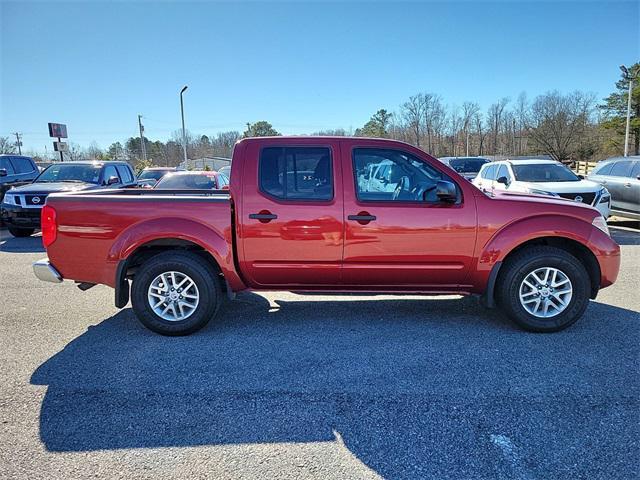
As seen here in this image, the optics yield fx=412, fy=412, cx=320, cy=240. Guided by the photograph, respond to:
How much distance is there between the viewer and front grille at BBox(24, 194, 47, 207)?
9.68 metres

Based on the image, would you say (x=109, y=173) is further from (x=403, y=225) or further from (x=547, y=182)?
(x=547, y=182)

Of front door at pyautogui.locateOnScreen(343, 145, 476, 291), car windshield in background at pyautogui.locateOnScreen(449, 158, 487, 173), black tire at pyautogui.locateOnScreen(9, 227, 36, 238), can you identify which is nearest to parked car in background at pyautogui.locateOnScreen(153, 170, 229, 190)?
black tire at pyautogui.locateOnScreen(9, 227, 36, 238)

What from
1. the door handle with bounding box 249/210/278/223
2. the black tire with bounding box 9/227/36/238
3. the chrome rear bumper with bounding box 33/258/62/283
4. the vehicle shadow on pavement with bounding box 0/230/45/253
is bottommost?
the vehicle shadow on pavement with bounding box 0/230/45/253

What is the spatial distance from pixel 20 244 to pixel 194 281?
25.9 feet

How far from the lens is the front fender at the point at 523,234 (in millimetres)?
3967

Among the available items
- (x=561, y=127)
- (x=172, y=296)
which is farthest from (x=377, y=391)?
(x=561, y=127)

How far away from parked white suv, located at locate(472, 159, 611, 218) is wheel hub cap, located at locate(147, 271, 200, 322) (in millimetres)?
6538

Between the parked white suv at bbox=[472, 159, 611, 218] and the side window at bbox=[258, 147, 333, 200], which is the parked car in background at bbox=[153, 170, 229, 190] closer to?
the side window at bbox=[258, 147, 333, 200]

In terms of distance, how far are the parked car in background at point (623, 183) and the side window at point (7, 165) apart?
689 inches

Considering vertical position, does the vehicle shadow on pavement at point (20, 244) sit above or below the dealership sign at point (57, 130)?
below

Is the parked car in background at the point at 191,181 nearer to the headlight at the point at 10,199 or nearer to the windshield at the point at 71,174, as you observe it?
the windshield at the point at 71,174

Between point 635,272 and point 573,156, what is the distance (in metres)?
56.2

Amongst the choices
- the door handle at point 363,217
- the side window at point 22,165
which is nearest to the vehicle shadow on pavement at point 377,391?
the door handle at point 363,217

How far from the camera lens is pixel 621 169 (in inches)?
414
